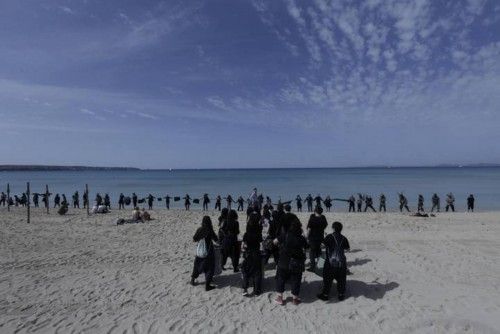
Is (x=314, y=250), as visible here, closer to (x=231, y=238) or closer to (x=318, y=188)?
(x=231, y=238)

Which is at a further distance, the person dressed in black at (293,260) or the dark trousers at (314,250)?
the dark trousers at (314,250)

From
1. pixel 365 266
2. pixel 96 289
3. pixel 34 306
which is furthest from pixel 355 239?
pixel 34 306

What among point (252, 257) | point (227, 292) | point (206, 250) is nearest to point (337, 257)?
point (252, 257)

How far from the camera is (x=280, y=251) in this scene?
6965 millimetres

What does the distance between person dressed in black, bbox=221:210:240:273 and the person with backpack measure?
2.51 meters

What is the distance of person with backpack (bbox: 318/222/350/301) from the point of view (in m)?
6.55

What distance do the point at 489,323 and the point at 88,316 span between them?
22.5 ft

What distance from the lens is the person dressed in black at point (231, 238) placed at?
8383mm

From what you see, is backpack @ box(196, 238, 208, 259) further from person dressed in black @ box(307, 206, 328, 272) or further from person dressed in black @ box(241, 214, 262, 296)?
person dressed in black @ box(307, 206, 328, 272)

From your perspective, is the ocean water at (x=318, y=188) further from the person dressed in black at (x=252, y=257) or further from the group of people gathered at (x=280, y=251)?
the person dressed in black at (x=252, y=257)

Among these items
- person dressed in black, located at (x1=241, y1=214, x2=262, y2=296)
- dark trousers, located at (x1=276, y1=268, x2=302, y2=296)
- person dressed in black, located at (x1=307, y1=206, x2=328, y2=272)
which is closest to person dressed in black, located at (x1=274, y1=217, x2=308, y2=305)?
dark trousers, located at (x1=276, y1=268, x2=302, y2=296)

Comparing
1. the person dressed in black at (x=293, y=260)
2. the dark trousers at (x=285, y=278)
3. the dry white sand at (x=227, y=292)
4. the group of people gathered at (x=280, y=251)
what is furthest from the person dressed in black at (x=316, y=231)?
the dark trousers at (x=285, y=278)

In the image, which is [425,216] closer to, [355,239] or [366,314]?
[355,239]

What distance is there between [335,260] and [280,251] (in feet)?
3.54
